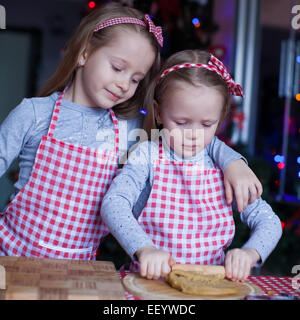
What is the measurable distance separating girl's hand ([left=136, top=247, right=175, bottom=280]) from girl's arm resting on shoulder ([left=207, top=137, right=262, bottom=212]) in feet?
0.94

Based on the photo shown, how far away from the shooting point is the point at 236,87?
1188 mm

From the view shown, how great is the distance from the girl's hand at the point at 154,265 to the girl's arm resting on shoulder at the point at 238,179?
0.94 ft

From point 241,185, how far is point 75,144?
0.43 meters

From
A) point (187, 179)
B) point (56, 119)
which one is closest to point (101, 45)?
point (56, 119)

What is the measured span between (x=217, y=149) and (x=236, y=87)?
0.53 ft

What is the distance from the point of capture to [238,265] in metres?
0.92

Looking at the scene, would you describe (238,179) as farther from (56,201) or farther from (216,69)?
(56,201)

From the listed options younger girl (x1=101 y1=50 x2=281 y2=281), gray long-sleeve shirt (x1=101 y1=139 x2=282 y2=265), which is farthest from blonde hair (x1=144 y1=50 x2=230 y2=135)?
gray long-sleeve shirt (x1=101 y1=139 x2=282 y2=265)

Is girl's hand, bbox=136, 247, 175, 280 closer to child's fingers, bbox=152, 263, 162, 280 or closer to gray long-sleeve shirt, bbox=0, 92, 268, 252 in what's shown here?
child's fingers, bbox=152, 263, 162, 280

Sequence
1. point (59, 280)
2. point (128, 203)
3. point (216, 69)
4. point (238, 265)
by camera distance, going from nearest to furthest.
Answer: point (59, 280)
point (238, 265)
point (128, 203)
point (216, 69)

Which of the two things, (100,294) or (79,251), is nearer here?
(100,294)
